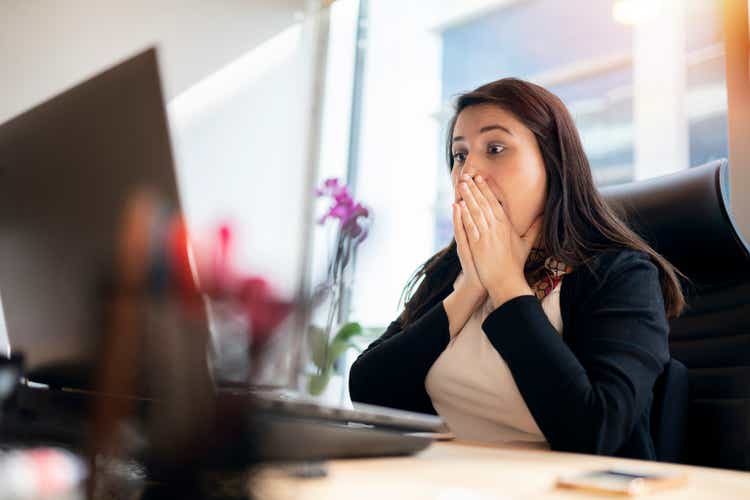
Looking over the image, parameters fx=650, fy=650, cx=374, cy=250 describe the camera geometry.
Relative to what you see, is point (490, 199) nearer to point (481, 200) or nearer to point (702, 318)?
point (481, 200)

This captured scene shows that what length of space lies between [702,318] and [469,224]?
441 mm

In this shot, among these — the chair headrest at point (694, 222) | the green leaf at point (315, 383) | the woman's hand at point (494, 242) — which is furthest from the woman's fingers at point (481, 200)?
the green leaf at point (315, 383)

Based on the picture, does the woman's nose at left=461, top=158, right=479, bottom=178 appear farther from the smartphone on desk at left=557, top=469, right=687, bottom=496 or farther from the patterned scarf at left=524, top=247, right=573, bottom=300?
the smartphone on desk at left=557, top=469, right=687, bottom=496

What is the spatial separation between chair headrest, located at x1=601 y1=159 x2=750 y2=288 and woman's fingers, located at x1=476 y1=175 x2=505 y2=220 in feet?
0.80

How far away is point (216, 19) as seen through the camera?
5.01 feet

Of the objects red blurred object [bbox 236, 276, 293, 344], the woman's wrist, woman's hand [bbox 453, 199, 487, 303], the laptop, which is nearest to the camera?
red blurred object [bbox 236, 276, 293, 344]

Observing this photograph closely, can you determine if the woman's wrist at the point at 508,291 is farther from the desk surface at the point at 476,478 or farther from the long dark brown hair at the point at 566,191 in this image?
the desk surface at the point at 476,478

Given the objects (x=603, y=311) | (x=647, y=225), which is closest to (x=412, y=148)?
(x=647, y=225)

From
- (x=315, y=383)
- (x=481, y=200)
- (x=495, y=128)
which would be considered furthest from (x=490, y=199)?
(x=315, y=383)

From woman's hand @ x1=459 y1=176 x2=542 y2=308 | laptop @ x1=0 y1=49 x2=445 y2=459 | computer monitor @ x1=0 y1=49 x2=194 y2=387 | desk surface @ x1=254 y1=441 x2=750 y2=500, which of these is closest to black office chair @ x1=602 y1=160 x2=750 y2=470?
woman's hand @ x1=459 y1=176 x2=542 y2=308

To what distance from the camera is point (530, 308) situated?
836 millimetres

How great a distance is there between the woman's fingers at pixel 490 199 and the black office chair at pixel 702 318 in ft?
0.81

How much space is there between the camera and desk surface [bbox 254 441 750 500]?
1.22ft

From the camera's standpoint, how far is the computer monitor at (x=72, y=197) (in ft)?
1.09
